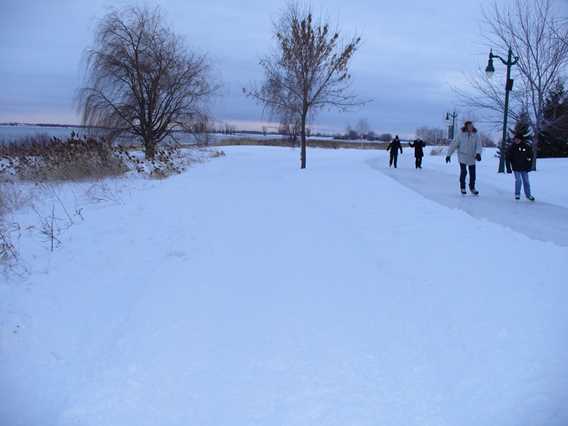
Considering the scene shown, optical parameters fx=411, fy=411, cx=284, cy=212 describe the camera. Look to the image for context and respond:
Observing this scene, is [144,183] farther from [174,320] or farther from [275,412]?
[275,412]

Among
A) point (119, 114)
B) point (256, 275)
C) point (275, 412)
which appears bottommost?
point (275, 412)

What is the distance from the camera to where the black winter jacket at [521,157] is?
33.0ft

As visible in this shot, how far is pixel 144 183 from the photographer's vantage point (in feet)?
43.0

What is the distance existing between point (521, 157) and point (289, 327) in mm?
9053

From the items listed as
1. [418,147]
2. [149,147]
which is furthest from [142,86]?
[418,147]

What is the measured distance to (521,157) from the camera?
1009 centimetres

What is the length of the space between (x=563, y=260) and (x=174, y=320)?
451 centimetres

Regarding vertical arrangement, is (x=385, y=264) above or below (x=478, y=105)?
below

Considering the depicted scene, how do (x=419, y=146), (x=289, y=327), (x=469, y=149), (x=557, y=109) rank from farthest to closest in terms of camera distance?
1. (x=557, y=109)
2. (x=419, y=146)
3. (x=469, y=149)
4. (x=289, y=327)

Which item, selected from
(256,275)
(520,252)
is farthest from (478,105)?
(256,275)

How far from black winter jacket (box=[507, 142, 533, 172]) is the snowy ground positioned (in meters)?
4.09

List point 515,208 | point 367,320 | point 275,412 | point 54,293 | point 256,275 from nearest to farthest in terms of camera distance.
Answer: point 275,412
point 367,320
point 54,293
point 256,275
point 515,208

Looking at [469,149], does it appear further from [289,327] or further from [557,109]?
[557,109]

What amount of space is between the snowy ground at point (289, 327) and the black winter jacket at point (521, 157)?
4.09 metres
